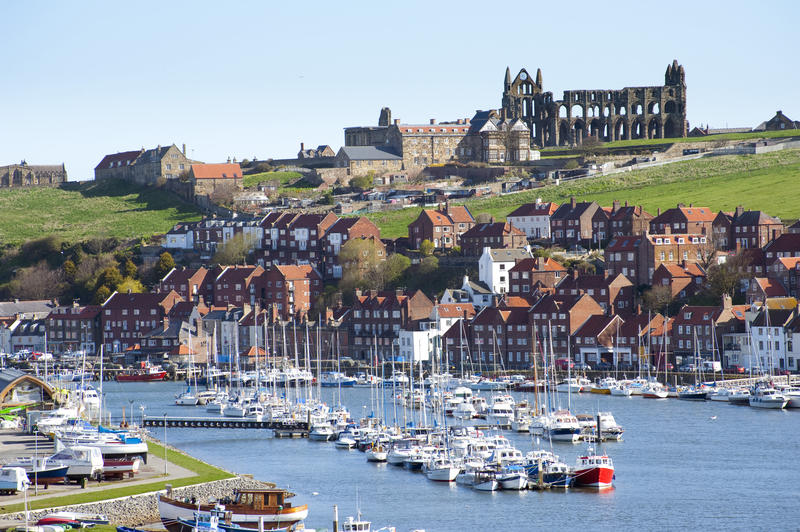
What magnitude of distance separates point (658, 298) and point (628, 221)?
12838 millimetres

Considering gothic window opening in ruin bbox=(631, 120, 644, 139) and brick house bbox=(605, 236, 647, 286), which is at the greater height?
gothic window opening in ruin bbox=(631, 120, 644, 139)

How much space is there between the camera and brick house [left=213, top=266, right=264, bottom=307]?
3861 inches

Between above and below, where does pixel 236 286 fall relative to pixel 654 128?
below

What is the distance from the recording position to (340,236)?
335 feet

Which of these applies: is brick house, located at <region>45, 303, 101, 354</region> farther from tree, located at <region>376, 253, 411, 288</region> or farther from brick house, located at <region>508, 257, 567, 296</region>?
brick house, located at <region>508, 257, 567, 296</region>

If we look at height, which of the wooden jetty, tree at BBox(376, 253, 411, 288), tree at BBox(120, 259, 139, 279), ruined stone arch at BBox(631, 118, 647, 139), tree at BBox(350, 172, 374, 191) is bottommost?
the wooden jetty

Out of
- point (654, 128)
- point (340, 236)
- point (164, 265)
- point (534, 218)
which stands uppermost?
point (654, 128)

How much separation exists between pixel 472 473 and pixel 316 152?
91974 millimetres

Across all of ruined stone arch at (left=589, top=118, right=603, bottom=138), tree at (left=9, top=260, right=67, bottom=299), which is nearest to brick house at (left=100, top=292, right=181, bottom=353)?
tree at (left=9, top=260, right=67, bottom=299)

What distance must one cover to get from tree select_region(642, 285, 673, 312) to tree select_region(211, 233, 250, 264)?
34.5 metres

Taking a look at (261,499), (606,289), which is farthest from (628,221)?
(261,499)

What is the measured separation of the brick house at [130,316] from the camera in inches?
3875

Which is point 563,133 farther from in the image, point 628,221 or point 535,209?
point 628,221

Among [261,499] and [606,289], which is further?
[606,289]
